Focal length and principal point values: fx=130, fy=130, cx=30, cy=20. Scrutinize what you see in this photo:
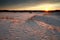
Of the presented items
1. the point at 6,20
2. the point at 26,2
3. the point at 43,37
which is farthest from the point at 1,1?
the point at 43,37

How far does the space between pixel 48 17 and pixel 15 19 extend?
1.55 ft

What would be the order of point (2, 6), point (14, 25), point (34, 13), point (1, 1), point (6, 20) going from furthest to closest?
point (1, 1), point (2, 6), point (34, 13), point (6, 20), point (14, 25)

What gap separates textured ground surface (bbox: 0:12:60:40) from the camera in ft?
4.69

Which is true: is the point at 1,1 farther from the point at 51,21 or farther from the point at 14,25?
the point at 51,21

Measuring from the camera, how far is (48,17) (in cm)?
188

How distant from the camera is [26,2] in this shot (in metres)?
2.28

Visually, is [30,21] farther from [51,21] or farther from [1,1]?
[1,1]

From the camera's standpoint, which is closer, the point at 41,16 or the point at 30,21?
the point at 30,21

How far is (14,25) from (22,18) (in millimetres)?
231

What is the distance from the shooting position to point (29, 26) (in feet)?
5.38

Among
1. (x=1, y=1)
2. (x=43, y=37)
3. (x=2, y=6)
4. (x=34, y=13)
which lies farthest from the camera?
(x=1, y=1)

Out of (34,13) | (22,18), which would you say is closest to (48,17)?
(34,13)

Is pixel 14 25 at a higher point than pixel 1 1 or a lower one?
lower

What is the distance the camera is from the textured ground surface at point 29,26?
4.69 feet
